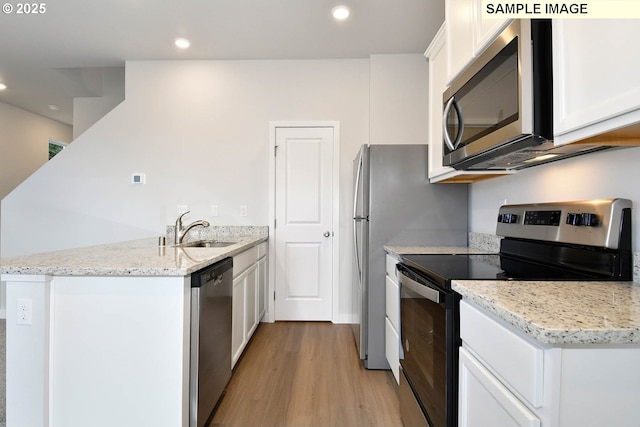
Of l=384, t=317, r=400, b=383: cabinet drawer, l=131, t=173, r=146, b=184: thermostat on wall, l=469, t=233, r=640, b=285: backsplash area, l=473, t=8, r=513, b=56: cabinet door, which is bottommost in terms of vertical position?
l=384, t=317, r=400, b=383: cabinet drawer

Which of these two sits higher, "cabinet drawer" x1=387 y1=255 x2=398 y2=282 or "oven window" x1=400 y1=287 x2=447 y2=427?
"cabinet drawer" x1=387 y1=255 x2=398 y2=282

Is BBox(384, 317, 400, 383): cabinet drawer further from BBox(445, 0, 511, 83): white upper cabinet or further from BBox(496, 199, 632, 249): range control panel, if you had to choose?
BBox(445, 0, 511, 83): white upper cabinet

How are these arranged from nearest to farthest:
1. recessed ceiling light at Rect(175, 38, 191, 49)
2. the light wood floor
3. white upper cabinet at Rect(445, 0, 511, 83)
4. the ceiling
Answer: white upper cabinet at Rect(445, 0, 511, 83)
the light wood floor
the ceiling
recessed ceiling light at Rect(175, 38, 191, 49)

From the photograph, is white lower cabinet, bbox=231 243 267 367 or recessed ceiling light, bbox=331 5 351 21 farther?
recessed ceiling light, bbox=331 5 351 21

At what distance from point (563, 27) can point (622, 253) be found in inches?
30.1

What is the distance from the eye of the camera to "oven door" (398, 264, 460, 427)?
3.60 feet

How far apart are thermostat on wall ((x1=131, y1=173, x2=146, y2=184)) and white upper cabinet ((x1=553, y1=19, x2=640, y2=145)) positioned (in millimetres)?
3508

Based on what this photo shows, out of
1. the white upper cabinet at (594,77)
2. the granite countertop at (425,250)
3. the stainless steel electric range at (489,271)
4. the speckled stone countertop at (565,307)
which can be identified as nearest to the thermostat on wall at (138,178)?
the granite countertop at (425,250)

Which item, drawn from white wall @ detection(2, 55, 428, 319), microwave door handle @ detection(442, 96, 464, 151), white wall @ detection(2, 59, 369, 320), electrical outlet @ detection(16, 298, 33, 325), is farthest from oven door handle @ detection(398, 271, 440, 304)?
white wall @ detection(2, 59, 369, 320)

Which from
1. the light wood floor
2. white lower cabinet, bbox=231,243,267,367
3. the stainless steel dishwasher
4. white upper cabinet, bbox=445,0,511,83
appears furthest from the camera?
white lower cabinet, bbox=231,243,267,367

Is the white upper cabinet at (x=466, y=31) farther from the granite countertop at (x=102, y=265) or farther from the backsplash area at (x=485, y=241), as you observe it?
the granite countertop at (x=102, y=265)

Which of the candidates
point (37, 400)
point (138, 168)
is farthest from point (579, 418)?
point (138, 168)

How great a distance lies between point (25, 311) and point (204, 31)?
2471 mm

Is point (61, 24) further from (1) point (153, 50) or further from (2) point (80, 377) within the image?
(2) point (80, 377)
